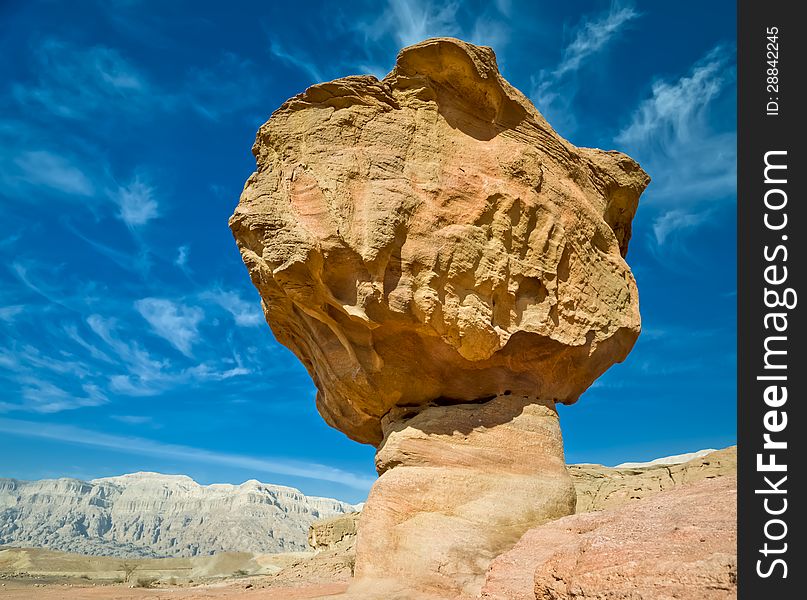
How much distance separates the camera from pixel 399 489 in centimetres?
752

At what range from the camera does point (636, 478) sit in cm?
1376

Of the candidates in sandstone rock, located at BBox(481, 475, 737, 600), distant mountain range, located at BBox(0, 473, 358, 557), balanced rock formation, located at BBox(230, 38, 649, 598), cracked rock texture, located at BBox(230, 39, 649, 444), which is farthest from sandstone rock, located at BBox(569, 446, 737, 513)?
distant mountain range, located at BBox(0, 473, 358, 557)

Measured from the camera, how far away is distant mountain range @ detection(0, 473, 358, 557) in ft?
265

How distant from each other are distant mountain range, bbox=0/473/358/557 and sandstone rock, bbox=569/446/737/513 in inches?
2816

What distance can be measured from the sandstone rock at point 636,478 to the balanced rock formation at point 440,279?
4386mm

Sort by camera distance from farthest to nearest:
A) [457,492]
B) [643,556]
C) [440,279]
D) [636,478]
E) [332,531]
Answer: [332,531] < [636,478] < [440,279] < [457,492] < [643,556]

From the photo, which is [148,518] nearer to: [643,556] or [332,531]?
[332,531]

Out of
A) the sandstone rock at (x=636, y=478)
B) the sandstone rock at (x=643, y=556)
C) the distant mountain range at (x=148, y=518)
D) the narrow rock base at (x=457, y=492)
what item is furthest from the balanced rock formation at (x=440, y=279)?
the distant mountain range at (x=148, y=518)

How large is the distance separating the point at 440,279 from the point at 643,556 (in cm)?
449

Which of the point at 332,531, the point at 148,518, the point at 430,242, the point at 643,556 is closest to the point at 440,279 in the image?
the point at 430,242

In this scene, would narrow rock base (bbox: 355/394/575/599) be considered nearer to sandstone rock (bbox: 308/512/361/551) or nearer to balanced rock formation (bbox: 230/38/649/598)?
balanced rock formation (bbox: 230/38/649/598)

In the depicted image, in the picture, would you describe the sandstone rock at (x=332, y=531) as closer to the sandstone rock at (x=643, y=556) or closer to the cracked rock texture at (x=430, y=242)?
the cracked rock texture at (x=430, y=242)
